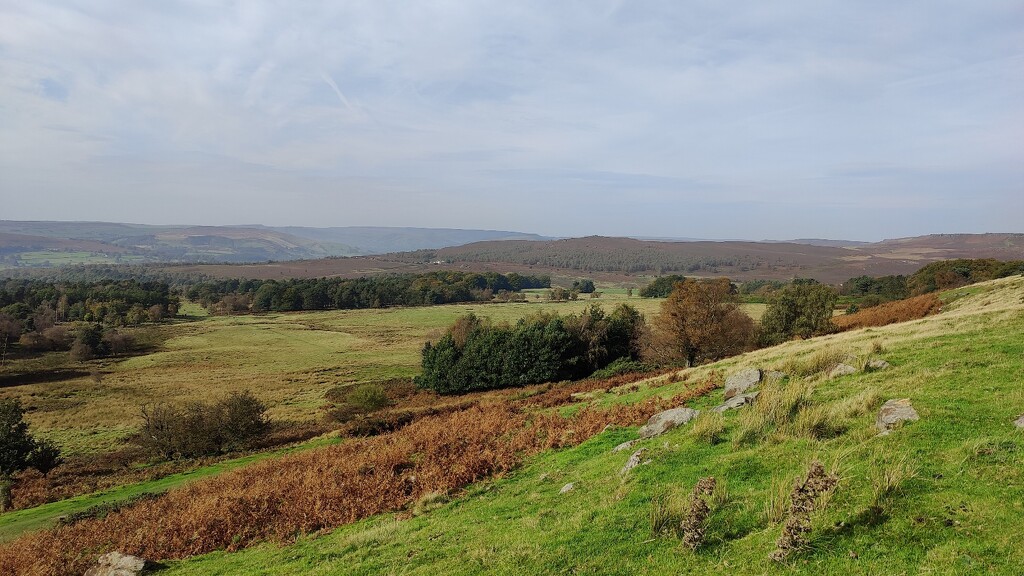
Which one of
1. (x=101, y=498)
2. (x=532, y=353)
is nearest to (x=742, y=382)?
(x=101, y=498)

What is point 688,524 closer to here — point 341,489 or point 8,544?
point 341,489

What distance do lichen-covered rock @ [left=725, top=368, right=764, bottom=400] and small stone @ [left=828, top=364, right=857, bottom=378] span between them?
7.20 feet

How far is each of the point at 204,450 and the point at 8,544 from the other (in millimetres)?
16574

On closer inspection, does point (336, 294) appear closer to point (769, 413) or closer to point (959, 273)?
point (959, 273)

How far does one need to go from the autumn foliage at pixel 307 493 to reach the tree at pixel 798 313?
28860 millimetres

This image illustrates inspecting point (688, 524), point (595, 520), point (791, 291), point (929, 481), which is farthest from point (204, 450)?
point (791, 291)

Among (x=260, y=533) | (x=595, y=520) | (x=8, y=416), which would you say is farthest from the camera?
(x=8, y=416)

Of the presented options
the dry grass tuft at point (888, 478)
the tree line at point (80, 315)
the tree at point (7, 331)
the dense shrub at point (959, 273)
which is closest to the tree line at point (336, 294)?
the tree line at point (80, 315)

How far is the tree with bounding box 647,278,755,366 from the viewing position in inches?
1601

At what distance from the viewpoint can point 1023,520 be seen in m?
5.57

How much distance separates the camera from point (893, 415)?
927 cm

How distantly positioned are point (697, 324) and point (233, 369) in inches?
2659

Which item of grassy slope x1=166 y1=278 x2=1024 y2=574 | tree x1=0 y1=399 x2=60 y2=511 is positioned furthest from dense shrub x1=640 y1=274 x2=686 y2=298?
tree x1=0 y1=399 x2=60 y2=511

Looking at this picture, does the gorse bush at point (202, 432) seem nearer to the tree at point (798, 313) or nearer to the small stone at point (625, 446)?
the small stone at point (625, 446)
